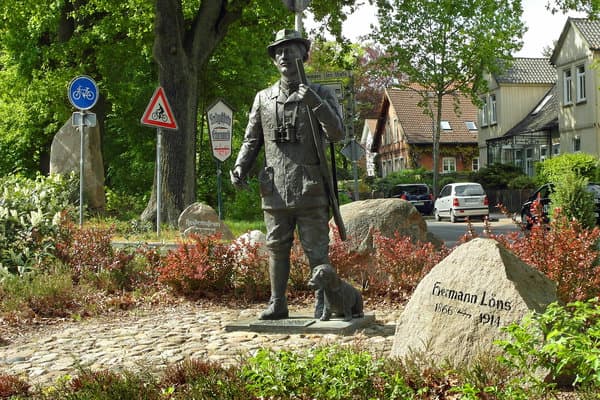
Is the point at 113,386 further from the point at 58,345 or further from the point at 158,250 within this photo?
the point at 158,250

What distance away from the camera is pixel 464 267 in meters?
4.90

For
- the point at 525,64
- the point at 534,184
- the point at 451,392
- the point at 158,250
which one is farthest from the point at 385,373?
the point at 525,64

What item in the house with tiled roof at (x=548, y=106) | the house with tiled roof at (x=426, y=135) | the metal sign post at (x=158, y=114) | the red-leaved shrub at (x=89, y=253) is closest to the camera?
the red-leaved shrub at (x=89, y=253)

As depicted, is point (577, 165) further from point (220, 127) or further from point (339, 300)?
point (339, 300)

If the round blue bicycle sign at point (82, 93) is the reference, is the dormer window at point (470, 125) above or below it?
above

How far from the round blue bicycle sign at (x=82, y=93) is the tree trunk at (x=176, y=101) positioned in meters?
2.96

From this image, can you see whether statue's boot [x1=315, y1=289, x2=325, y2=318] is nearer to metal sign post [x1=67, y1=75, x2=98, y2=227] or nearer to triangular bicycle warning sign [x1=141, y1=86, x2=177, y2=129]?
triangular bicycle warning sign [x1=141, y1=86, x2=177, y2=129]

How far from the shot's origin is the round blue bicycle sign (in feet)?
42.5

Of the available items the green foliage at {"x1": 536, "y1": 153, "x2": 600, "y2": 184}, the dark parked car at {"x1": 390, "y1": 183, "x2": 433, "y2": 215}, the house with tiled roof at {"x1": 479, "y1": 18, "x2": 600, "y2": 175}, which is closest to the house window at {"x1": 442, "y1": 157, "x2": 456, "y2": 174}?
the house with tiled roof at {"x1": 479, "y1": 18, "x2": 600, "y2": 175}

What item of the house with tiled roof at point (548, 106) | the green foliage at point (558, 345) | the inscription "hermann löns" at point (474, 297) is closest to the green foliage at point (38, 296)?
the inscription "hermann löns" at point (474, 297)

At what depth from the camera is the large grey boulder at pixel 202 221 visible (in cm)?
1345

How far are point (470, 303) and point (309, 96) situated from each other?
2382 millimetres

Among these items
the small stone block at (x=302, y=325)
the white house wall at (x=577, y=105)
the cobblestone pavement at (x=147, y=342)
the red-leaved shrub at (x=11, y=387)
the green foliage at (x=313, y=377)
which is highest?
the white house wall at (x=577, y=105)

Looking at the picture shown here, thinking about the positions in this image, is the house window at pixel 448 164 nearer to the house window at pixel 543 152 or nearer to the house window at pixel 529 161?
the house window at pixel 529 161
